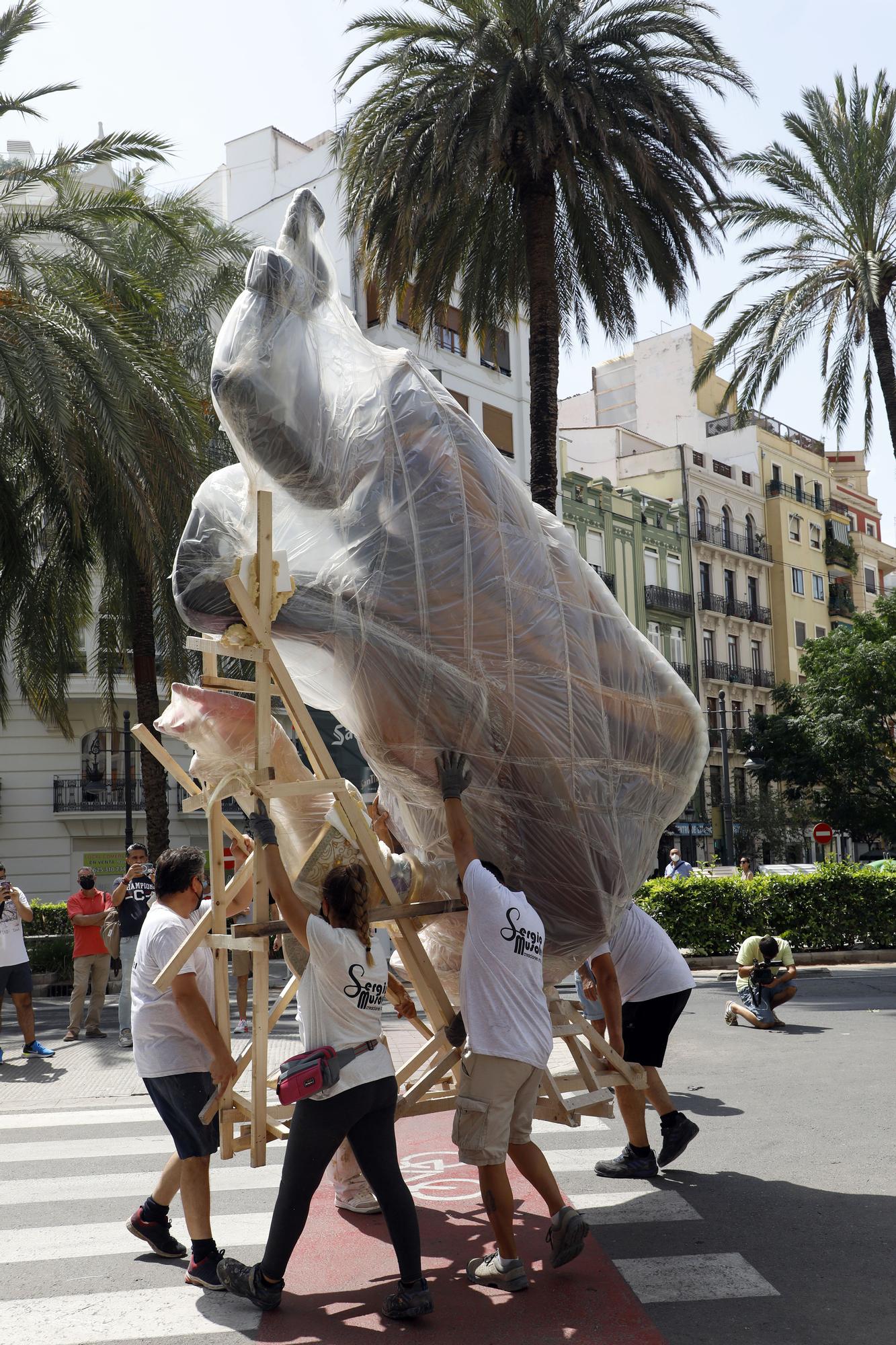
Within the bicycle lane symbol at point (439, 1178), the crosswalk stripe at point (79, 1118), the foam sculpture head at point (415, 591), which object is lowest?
the crosswalk stripe at point (79, 1118)

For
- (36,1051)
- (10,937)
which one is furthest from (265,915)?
(36,1051)

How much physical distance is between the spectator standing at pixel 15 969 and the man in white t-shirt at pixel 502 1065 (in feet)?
23.9

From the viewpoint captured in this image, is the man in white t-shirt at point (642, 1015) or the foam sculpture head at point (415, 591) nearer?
the foam sculpture head at point (415, 591)

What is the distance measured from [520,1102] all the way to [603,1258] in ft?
2.84

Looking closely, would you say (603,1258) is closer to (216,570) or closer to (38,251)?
(216,570)

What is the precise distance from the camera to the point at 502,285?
17.6 m

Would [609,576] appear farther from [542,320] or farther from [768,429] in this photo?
[542,320]

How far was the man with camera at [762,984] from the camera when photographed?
12.0 m

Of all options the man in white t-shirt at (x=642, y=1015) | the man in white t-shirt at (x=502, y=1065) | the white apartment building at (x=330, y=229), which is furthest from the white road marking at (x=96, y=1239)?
the white apartment building at (x=330, y=229)

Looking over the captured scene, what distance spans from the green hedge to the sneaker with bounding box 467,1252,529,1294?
12.2m

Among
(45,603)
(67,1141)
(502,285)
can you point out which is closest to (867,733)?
(502,285)

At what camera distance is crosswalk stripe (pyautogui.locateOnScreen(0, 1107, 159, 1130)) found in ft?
27.3

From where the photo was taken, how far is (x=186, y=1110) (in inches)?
197

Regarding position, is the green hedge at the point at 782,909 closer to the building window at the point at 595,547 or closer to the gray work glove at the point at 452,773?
the gray work glove at the point at 452,773
